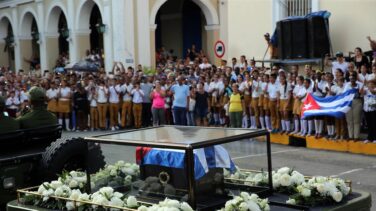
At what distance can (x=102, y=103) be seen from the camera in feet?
67.0

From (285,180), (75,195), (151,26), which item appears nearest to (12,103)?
(151,26)

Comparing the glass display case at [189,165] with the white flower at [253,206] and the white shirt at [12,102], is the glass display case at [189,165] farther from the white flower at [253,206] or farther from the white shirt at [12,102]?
the white shirt at [12,102]

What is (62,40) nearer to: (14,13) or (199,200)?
(14,13)

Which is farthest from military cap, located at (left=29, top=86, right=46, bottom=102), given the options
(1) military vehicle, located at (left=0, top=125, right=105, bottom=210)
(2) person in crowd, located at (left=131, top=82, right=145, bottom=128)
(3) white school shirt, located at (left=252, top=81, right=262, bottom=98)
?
(2) person in crowd, located at (left=131, top=82, right=145, bottom=128)

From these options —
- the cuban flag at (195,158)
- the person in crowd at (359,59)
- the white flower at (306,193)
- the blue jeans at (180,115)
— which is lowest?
the blue jeans at (180,115)

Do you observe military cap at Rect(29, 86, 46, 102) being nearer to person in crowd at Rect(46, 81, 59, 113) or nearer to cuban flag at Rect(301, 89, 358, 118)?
cuban flag at Rect(301, 89, 358, 118)

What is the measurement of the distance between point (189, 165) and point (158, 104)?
1421 centimetres

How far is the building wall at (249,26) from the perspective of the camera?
20.9 metres

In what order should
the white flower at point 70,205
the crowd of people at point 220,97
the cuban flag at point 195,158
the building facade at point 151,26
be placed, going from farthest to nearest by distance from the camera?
1. the building facade at point 151,26
2. the crowd of people at point 220,97
3. the white flower at point 70,205
4. the cuban flag at point 195,158

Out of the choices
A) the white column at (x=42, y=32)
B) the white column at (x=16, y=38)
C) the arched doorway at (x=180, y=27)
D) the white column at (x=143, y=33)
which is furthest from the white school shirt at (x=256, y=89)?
the white column at (x=16, y=38)

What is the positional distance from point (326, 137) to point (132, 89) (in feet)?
25.5

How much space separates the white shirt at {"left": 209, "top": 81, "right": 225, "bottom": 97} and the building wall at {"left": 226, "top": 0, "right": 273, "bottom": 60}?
3280 millimetres

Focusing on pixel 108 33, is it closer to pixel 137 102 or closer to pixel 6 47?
pixel 137 102

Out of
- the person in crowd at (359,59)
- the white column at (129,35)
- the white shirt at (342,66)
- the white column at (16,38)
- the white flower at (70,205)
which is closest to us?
the white flower at (70,205)
